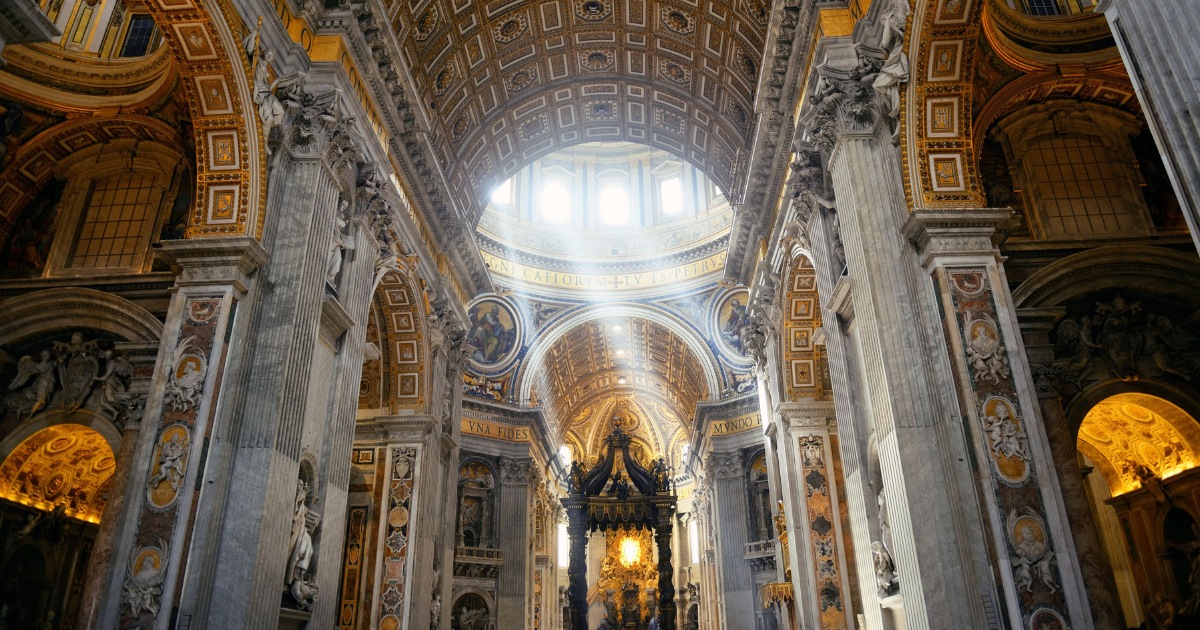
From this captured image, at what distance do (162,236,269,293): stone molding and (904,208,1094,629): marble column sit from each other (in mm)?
7272

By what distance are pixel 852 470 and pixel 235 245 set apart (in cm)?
799

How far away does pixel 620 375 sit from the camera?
37.3m

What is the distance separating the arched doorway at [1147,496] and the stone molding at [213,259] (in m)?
9.58

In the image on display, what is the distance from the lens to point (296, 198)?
31.1 feet

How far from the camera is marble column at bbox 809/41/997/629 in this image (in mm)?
7074

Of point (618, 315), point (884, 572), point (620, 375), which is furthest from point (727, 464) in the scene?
point (884, 572)

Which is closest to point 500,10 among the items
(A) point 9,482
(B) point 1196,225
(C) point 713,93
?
(C) point 713,93

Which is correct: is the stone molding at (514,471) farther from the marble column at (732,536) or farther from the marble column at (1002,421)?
the marble column at (1002,421)

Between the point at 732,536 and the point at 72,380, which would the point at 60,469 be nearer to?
the point at 72,380

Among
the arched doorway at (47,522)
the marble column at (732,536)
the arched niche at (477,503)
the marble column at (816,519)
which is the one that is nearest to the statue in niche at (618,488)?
the marble column at (732,536)

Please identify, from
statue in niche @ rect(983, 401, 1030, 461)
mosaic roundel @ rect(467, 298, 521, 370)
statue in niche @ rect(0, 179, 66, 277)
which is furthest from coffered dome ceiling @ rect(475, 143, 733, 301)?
statue in niche @ rect(983, 401, 1030, 461)

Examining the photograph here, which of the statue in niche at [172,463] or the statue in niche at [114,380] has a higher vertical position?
the statue in niche at [114,380]

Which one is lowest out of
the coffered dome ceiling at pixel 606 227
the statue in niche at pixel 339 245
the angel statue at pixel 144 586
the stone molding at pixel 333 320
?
the angel statue at pixel 144 586

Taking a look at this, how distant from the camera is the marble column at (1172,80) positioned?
4.04 m
